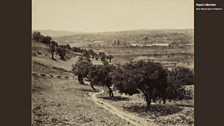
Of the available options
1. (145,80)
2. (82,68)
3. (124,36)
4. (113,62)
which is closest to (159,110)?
(145,80)

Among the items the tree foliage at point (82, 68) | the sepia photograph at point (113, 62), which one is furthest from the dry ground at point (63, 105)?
the tree foliage at point (82, 68)

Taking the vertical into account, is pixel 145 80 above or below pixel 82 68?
below

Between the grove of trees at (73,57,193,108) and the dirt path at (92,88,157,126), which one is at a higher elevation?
the grove of trees at (73,57,193,108)

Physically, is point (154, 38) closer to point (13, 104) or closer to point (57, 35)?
point (57, 35)

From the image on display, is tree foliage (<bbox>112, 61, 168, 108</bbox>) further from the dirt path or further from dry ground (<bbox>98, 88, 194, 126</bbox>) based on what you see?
the dirt path

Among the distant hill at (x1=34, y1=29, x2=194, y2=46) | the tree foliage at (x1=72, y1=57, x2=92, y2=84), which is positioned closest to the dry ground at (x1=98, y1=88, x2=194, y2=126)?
the tree foliage at (x1=72, y1=57, x2=92, y2=84)

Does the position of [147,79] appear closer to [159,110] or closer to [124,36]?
[159,110]

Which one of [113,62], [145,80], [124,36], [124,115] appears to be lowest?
[124,115]
